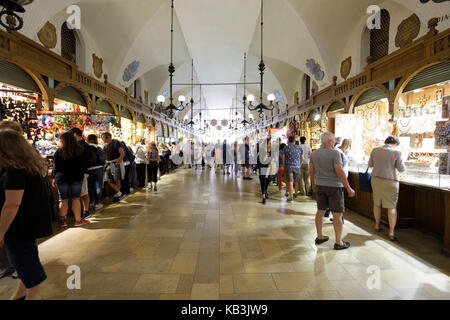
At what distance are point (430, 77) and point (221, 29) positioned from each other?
7499mm

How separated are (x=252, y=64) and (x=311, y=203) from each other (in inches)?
358

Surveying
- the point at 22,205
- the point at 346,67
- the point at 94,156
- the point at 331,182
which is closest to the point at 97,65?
the point at 94,156

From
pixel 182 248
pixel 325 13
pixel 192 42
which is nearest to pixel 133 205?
pixel 182 248

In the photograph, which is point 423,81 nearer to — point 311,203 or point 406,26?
point 406,26

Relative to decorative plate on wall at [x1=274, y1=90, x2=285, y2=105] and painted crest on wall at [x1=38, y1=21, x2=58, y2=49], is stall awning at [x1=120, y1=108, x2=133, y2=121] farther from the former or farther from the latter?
decorative plate on wall at [x1=274, y1=90, x2=285, y2=105]

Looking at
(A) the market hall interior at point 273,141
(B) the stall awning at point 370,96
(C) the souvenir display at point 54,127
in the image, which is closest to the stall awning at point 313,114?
(A) the market hall interior at point 273,141

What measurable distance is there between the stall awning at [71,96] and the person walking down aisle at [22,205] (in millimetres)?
5013

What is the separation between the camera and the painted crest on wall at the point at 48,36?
4879 mm

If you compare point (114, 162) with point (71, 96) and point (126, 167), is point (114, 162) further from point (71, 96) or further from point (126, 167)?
point (71, 96)

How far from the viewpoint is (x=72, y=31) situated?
6.14m

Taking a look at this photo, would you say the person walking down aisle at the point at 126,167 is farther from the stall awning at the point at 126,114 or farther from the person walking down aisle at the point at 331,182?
the person walking down aisle at the point at 331,182

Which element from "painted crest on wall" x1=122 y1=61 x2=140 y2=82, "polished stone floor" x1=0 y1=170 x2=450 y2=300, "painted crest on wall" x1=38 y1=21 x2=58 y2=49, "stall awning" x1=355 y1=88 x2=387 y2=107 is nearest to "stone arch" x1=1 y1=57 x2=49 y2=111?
"painted crest on wall" x1=38 y1=21 x2=58 y2=49

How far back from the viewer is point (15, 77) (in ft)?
14.3

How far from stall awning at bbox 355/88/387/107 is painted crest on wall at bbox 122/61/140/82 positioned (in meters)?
7.75
